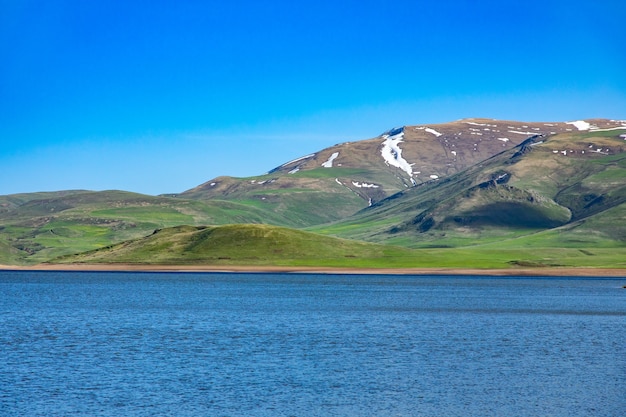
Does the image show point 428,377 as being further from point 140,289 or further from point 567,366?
point 140,289

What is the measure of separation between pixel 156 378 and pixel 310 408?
14.0m

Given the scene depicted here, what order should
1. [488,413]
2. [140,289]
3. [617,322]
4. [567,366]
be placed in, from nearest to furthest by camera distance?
[488,413] < [567,366] < [617,322] < [140,289]

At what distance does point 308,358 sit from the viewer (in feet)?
225

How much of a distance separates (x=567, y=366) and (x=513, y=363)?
4132 mm

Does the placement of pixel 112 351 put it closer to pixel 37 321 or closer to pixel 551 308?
pixel 37 321

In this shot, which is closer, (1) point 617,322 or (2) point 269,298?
(1) point 617,322

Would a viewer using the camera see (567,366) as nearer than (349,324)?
Yes

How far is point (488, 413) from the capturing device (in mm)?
48094

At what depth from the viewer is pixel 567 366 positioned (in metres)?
65.7

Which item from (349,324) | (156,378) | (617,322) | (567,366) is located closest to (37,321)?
(349,324)

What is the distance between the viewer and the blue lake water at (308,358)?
5022 centimetres

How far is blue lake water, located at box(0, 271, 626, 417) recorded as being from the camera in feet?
165

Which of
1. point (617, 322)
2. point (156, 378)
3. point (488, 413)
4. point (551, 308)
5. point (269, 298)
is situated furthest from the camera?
point (269, 298)

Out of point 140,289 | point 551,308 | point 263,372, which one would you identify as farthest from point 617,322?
point 140,289
